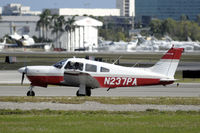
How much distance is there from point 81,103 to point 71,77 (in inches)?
192

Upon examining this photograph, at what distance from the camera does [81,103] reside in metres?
19.7

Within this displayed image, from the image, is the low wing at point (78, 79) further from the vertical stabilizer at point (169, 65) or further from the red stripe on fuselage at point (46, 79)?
the vertical stabilizer at point (169, 65)

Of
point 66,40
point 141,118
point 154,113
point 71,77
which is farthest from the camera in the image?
point 66,40

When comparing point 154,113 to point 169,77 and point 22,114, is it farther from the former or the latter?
point 169,77

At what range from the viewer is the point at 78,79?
961 inches

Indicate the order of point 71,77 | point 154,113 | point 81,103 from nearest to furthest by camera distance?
1. point 154,113
2. point 81,103
3. point 71,77

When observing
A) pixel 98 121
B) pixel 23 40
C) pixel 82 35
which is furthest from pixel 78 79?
pixel 82 35

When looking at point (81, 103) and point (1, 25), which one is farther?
point (1, 25)

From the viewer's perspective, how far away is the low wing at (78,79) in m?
24.2

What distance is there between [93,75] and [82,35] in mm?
136035

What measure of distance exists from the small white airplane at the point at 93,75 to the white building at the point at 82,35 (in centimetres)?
12250

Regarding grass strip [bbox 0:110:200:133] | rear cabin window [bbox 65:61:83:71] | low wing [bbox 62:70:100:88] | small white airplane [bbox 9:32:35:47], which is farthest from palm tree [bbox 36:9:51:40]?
grass strip [bbox 0:110:200:133]

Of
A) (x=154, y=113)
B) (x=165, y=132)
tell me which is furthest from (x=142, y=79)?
(x=165, y=132)

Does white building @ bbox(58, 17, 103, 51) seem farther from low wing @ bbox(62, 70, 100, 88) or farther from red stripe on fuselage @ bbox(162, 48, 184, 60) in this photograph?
low wing @ bbox(62, 70, 100, 88)
